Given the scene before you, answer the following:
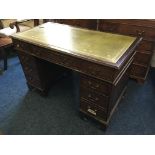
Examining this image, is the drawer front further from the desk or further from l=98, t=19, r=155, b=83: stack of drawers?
the desk

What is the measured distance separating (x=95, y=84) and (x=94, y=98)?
0.15 metres

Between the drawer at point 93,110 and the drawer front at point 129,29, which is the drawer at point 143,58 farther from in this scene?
the drawer at point 93,110

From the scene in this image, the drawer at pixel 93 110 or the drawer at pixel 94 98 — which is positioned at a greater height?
the drawer at pixel 94 98

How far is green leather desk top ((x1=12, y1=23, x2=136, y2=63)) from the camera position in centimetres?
118

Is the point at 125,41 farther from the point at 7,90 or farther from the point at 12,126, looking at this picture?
the point at 7,90

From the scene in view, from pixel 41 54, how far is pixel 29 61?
0.88 feet

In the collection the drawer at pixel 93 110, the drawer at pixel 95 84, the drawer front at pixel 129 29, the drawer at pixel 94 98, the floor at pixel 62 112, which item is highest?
the drawer front at pixel 129 29

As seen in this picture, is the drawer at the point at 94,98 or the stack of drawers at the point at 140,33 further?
the stack of drawers at the point at 140,33

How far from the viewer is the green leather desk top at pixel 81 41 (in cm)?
118

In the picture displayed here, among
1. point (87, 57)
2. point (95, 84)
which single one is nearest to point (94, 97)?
point (95, 84)

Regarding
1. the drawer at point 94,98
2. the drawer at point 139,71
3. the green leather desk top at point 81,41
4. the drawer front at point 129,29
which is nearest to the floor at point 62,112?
the drawer at point 139,71

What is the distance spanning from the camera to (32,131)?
153 cm

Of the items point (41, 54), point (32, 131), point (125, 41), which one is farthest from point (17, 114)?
point (125, 41)

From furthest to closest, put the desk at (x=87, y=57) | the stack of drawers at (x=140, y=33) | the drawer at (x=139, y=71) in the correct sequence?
the drawer at (x=139, y=71) → the stack of drawers at (x=140, y=33) → the desk at (x=87, y=57)
